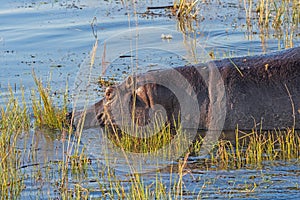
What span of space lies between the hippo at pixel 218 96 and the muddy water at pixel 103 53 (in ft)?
1.35

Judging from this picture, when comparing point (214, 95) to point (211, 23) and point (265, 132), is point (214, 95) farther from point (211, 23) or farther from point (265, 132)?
point (211, 23)

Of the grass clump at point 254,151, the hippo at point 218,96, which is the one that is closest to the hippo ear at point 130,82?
the hippo at point 218,96

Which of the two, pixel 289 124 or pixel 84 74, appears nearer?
pixel 289 124

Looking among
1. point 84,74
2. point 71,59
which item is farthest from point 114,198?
point 71,59

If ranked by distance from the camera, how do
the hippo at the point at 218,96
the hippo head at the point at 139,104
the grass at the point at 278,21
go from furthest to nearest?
the grass at the point at 278,21 < the hippo head at the point at 139,104 < the hippo at the point at 218,96

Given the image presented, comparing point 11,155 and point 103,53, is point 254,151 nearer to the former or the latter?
point 103,53

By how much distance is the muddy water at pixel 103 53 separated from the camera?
5617 mm

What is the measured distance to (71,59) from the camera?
10109mm

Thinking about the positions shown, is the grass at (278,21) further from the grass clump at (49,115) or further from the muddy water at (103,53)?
the grass clump at (49,115)

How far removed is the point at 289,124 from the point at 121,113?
1566mm

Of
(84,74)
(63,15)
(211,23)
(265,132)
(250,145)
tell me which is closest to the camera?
(250,145)

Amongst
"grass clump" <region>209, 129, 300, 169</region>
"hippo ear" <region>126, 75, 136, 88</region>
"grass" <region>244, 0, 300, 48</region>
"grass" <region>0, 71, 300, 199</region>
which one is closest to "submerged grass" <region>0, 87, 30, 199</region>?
"grass" <region>0, 71, 300, 199</region>

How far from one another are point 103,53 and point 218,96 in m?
1.14

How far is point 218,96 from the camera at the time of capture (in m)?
7.30
